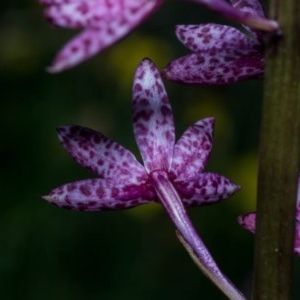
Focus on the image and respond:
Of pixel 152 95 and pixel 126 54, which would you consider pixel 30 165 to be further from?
pixel 152 95

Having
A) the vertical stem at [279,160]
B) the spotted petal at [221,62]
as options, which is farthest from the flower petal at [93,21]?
the spotted petal at [221,62]

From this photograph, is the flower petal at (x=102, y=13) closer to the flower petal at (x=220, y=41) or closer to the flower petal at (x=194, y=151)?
the flower petal at (x=220, y=41)

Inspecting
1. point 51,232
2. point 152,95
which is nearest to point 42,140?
point 51,232

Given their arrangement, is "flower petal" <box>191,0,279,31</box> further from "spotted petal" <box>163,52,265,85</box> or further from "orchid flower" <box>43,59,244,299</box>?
"orchid flower" <box>43,59,244,299</box>

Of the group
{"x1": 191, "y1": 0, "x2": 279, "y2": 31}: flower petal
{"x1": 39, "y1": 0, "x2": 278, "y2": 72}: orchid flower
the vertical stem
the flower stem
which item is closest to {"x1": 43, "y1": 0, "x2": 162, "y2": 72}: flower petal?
{"x1": 39, "y1": 0, "x2": 278, "y2": 72}: orchid flower

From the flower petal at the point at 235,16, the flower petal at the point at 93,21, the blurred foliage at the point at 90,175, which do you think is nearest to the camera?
the flower petal at the point at 93,21

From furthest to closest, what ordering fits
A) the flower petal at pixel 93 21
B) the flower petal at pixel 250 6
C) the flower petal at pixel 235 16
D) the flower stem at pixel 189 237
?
the flower petal at pixel 250 6 → the flower stem at pixel 189 237 → the flower petal at pixel 235 16 → the flower petal at pixel 93 21
